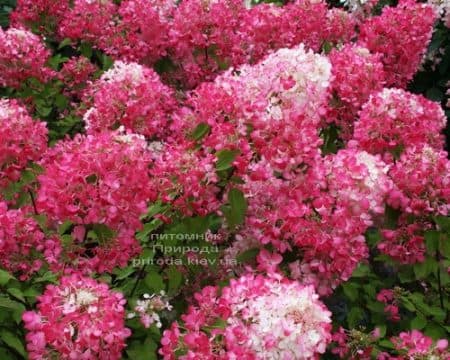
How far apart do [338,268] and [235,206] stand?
0.39m

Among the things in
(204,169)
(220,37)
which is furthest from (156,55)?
(204,169)

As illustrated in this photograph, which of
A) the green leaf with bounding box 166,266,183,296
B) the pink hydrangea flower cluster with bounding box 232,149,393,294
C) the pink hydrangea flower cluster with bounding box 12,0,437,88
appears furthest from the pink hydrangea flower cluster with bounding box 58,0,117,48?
the pink hydrangea flower cluster with bounding box 232,149,393,294

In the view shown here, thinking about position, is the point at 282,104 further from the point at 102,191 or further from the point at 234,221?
the point at 102,191

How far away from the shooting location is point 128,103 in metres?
2.82

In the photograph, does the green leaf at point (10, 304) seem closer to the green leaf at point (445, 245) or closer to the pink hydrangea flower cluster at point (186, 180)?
the pink hydrangea flower cluster at point (186, 180)

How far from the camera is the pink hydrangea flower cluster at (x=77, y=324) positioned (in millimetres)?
1723

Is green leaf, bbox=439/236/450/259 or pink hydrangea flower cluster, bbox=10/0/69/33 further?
pink hydrangea flower cluster, bbox=10/0/69/33

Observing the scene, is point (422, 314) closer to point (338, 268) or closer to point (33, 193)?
point (338, 268)

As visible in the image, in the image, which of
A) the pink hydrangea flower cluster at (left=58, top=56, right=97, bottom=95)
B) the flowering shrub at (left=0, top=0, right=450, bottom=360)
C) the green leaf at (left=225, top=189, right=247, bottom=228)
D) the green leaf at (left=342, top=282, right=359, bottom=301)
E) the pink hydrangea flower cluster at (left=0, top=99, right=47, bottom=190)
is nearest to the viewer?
the flowering shrub at (left=0, top=0, right=450, bottom=360)

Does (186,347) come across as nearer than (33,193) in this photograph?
Yes

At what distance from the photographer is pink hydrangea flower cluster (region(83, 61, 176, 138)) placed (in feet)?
9.23

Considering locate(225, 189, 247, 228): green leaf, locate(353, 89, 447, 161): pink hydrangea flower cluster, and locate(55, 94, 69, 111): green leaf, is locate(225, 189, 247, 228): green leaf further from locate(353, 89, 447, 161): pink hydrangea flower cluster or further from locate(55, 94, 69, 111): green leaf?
locate(55, 94, 69, 111): green leaf

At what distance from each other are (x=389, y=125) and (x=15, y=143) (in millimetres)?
1408

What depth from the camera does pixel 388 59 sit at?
3.34 metres
